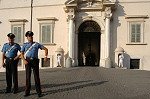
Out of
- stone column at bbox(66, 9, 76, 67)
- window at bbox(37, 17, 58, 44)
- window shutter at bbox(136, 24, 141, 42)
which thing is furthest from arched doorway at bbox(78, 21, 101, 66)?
window shutter at bbox(136, 24, 141, 42)

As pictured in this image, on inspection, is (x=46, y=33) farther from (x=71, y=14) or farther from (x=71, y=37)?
(x=71, y=14)

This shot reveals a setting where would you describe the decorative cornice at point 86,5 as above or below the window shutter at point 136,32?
above

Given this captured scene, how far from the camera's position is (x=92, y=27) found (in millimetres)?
29016

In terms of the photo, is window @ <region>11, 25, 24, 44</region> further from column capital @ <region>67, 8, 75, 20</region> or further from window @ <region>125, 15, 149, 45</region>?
window @ <region>125, 15, 149, 45</region>

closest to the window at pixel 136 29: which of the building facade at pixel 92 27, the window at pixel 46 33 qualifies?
the building facade at pixel 92 27

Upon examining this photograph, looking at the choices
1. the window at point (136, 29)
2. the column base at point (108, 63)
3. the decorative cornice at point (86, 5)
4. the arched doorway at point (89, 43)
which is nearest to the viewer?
the column base at point (108, 63)

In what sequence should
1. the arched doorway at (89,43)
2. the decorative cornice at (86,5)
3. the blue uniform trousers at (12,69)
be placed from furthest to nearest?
the arched doorway at (89,43)
the decorative cornice at (86,5)
the blue uniform trousers at (12,69)

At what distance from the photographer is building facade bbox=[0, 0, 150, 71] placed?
27344 millimetres

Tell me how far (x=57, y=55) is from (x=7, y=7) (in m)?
6.43

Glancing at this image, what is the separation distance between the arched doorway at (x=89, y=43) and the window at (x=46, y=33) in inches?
91.3

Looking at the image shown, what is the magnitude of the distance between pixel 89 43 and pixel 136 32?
22.0ft

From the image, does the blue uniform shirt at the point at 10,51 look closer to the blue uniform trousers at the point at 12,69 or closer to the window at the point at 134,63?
the blue uniform trousers at the point at 12,69

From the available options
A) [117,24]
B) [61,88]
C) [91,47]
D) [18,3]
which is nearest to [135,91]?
[61,88]

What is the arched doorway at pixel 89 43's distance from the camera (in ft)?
94.8
